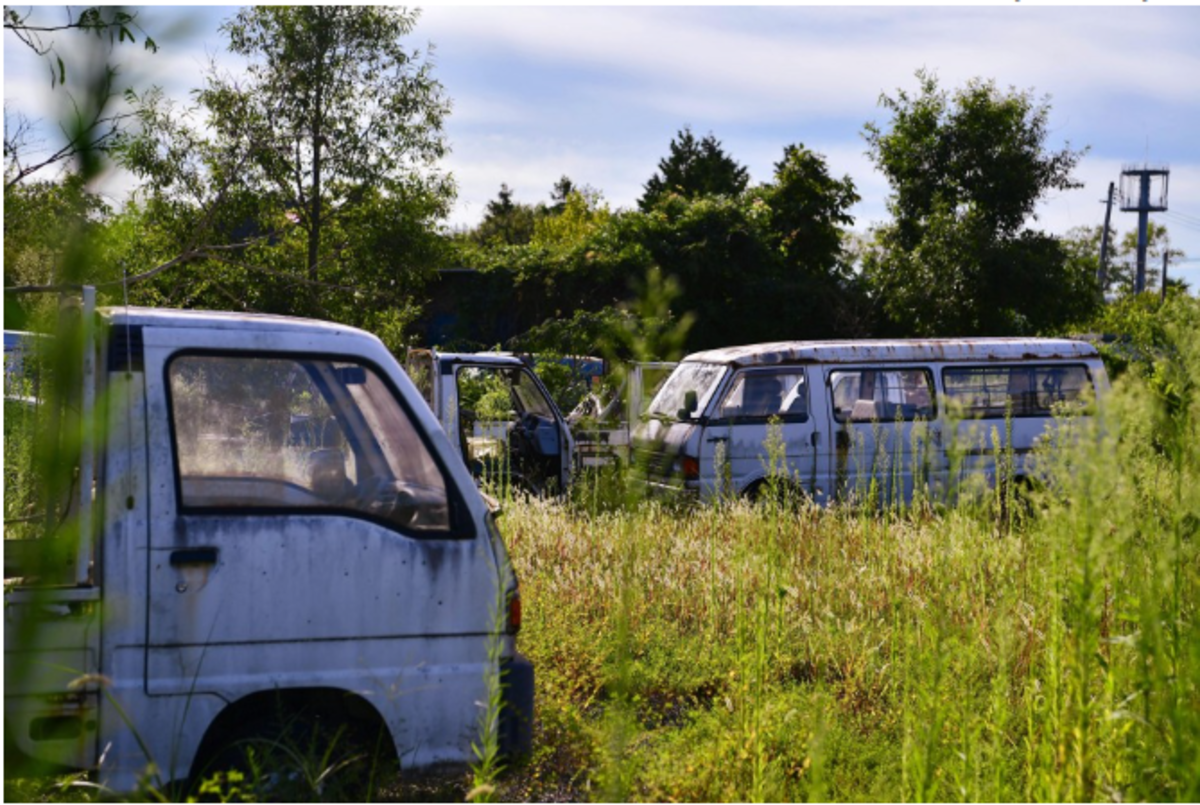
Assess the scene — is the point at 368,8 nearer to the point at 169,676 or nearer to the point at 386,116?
the point at 386,116

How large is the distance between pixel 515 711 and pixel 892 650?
6.73 feet

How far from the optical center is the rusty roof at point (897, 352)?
11773mm

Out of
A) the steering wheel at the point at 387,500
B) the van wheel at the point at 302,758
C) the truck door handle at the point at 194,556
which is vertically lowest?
the van wheel at the point at 302,758

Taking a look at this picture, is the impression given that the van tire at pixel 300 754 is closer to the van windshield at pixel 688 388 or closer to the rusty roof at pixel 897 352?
the van windshield at pixel 688 388

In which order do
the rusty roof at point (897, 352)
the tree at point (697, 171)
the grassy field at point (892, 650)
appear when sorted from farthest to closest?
the tree at point (697, 171) → the rusty roof at point (897, 352) → the grassy field at point (892, 650)

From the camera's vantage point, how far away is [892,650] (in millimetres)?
5277

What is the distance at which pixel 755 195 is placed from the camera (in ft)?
96.5

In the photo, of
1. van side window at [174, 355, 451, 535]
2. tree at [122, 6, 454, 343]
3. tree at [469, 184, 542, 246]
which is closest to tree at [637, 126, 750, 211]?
tree at [469, 184, 542, 246]

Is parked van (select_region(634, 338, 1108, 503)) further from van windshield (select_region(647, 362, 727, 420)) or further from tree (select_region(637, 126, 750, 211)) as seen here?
tree (select_region(637, 126, 750, 211))

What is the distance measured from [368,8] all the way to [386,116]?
135 centimetres

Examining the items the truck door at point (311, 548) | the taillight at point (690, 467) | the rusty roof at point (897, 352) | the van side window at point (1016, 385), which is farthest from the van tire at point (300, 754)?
the van side window at point (1016, 385)

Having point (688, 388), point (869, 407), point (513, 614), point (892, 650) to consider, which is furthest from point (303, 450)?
point (869, 407)

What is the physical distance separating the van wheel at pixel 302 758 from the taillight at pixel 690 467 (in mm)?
7478

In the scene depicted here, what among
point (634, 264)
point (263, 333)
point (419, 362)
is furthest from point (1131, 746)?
point (634, 264)
